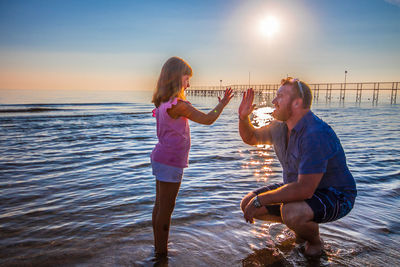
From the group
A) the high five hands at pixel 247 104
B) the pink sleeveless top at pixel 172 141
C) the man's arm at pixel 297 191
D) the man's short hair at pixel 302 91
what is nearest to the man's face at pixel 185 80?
the pink sleeveless top at pixel 172 141

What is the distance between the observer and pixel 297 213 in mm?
2699

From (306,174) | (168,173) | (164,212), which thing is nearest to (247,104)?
(306,174)

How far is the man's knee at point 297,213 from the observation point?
8.79 feet

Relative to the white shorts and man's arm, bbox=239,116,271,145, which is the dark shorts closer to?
Answer: man's arm, bbox=239,116,271,145

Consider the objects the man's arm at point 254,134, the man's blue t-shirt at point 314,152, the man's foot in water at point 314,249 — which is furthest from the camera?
the man's arm at point 254,134

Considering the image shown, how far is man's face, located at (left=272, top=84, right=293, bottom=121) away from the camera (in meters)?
2.77

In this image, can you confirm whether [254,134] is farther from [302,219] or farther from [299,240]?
[299,240]

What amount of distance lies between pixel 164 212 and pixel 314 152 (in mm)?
1485

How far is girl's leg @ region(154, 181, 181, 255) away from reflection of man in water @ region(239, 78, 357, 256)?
74cm

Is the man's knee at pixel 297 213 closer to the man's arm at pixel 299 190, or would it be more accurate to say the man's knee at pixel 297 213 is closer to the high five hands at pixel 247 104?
the man's arm at pixel 299 190

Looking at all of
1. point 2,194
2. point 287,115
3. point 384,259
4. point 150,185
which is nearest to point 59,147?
point 2,194

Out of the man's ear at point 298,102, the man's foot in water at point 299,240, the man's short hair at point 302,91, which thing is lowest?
the man's foot in water at point 299,240

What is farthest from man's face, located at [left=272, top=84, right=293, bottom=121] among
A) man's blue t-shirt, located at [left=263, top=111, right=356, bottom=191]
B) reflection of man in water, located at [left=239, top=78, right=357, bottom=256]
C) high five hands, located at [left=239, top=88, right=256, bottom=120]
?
high five hands, located at [left=239, top=88, right=256, bottom=120]

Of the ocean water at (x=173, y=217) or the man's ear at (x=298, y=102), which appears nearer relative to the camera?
the man's ear at (x=298, y=102)
